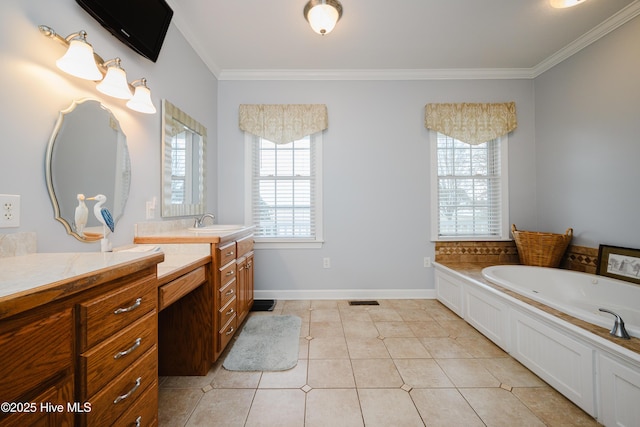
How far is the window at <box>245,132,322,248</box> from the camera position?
3.10 m

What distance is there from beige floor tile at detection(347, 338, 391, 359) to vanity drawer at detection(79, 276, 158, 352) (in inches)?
59.1

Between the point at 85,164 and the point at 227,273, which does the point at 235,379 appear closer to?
the point at 227,273

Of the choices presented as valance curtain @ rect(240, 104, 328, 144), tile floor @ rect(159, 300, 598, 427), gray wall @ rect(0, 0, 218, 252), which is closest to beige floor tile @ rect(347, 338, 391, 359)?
tile floor @ rect(159, 300, 598, 427)

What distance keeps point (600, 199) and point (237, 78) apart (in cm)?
397

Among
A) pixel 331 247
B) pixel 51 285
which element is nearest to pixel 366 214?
pixel 331 247

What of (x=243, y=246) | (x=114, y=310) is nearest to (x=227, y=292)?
(x=243, y=246)

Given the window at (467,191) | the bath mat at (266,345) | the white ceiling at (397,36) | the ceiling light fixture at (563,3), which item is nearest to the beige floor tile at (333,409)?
the bath mat at (266,345)

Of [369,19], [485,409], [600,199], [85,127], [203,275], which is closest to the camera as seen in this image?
[85,127]

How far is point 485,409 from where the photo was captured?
1.43 meters

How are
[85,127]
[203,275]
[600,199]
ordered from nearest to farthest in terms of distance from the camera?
[85,127], [203,275], [600,199]

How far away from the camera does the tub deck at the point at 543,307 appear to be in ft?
4.21

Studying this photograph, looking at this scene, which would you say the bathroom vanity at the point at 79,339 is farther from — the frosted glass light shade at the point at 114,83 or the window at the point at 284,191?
the window at the point at 284,191

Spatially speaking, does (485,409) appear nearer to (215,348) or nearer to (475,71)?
(215,348)

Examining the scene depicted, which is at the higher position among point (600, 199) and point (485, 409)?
point (600, 199)
